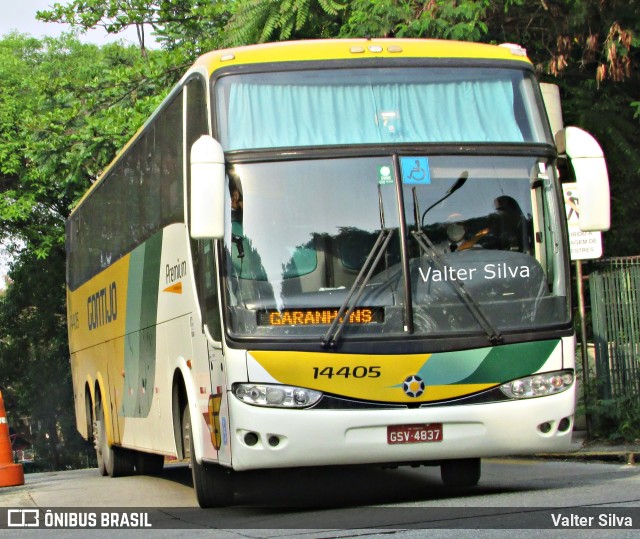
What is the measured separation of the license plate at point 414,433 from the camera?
8.83m

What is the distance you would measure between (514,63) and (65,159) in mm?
15726

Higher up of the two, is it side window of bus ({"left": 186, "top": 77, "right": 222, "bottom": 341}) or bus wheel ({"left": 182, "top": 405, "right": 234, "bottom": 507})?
side window of bus ({"left": 186, "top": 77, "right": 222, "bottom": 341})

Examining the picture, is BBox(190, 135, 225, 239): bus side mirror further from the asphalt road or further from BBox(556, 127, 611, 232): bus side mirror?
BBox(556, 127, 611, 232): bus side mirror

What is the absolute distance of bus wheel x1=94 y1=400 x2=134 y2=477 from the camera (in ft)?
55.6

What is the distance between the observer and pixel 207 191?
8.75 metres

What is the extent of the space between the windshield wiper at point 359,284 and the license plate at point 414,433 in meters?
0.79

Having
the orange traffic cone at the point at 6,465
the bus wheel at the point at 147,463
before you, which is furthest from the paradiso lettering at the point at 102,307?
the orange traffic cone at the point at 6,465

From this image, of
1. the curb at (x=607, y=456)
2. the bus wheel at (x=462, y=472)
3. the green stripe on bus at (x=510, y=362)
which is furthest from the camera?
the curb at (x=607, y=456)

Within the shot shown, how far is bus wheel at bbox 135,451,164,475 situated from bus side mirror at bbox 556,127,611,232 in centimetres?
942

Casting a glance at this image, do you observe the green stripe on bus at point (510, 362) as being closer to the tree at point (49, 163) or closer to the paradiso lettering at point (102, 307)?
the paradiso lettering at point (102, 307)

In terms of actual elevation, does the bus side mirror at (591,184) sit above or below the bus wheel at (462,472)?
above

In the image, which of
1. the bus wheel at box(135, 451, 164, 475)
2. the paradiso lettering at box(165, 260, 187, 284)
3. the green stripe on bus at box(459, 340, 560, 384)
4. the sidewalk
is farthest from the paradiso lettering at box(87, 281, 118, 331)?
the green stripe on bus at box(459, 340, 560, 384)

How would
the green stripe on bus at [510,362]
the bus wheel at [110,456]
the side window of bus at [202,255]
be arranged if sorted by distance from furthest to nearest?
the bus wheel at [110,456] → the side window of bus at [202,255] → the green stripe on bus at [510,362]

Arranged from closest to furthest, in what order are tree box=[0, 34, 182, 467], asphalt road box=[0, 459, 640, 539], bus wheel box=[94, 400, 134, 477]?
asphalt road box=[0, 459, 640, 539]
bus wheel box=[94, 400, 134, 477]
tree box=[0, 34, 182, 467]
